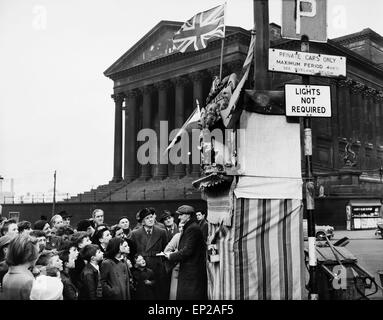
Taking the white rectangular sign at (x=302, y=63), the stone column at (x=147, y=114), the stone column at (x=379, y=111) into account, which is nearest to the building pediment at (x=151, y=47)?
the stone column at (x=147, y=114)

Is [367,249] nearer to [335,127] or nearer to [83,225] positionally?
[83,225]

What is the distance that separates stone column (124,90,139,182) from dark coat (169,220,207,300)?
36.0 m

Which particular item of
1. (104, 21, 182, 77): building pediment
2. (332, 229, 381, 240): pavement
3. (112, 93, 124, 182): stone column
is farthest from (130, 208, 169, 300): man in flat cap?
(112, 93, 124, 182): stone column

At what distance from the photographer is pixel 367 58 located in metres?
40.8

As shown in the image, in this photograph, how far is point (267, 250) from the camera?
24.2 ft

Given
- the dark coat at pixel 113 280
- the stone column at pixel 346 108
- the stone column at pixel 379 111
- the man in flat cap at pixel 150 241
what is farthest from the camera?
the stone column at pixel 379 111

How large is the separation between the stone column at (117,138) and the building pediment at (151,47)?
2974 mm

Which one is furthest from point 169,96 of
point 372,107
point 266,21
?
point 266,21

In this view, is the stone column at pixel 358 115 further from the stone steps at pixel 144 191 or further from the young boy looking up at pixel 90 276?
the young boy looking up at pixel 90 276

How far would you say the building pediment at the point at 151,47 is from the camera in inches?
1598

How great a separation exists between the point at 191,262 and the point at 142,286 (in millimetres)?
907

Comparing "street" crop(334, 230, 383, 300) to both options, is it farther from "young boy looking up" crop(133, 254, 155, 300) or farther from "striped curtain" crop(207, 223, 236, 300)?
"young boy looking up" crop(133, 254, 155, 300)

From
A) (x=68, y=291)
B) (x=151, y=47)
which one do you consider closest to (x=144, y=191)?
(x=151, y=47)
